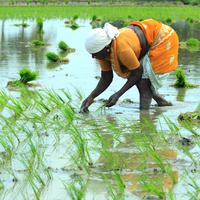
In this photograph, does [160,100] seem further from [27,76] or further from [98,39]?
[27,76]

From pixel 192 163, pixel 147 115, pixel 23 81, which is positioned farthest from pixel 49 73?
pixel 192 163

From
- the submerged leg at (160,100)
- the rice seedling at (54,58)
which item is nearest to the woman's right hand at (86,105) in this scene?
the submerged leg at (160,100)

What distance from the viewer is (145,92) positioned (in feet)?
22.0

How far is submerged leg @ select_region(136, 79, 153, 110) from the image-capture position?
6695mm

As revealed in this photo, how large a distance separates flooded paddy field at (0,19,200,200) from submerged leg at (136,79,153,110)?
3.7 inches

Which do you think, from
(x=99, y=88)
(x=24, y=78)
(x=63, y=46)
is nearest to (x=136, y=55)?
(x=99, y=88)

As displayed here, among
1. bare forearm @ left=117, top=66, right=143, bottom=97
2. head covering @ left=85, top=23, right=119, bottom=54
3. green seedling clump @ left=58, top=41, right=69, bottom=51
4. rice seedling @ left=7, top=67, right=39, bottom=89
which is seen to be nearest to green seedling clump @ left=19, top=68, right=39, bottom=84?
rice seedling @ left=7, top=67, right=39, bottom=89

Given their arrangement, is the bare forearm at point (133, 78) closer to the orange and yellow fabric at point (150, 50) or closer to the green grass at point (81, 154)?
the orange and yellow fabric at point (150, 50)

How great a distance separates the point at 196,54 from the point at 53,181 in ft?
28.5

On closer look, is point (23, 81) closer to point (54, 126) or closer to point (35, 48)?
point (54, 126)

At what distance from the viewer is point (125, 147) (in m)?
5.06

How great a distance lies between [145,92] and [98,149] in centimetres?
193

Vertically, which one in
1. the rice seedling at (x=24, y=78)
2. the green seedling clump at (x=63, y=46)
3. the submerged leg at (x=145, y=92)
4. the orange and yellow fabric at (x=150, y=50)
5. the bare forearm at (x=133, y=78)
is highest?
the orange and yellow fabric at (x=150, y=50)

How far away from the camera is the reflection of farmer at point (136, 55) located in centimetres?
615
